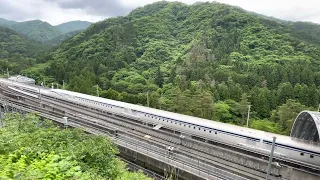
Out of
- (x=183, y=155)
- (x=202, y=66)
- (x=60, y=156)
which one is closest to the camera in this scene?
(x=60, y=156)

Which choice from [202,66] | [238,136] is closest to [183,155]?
[238,136]

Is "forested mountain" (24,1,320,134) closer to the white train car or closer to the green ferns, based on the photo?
the white train car

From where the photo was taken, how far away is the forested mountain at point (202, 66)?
3784 cm

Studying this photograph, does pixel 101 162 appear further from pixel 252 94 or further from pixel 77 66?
pixel 77 66

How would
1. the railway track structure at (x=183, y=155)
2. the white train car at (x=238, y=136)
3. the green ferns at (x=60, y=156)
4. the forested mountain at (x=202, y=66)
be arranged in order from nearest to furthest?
the green ferns at (x=60, y=156) → the railway track structure at (x=183, y=155) → the white train car at (x=238, y=136) → the forested mountain at (x=202, y=66)

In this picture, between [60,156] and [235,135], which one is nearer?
[60,156]

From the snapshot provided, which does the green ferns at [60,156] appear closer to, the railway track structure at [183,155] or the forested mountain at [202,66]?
the railway track structure at [183,155]

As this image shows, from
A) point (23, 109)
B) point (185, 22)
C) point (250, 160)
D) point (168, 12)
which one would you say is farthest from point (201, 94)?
point (168, 12)

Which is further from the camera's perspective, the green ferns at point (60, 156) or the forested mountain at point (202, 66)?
the forested mountain at point (202, 66)

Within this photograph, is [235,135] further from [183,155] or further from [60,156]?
[60,156]

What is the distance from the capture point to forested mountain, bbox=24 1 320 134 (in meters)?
37.8

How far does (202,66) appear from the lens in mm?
64750

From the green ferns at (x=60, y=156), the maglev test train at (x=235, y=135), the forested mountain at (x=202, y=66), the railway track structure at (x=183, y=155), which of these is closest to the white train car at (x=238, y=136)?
the maglev test train at (x=235, y=135)

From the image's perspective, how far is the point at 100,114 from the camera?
102ft
